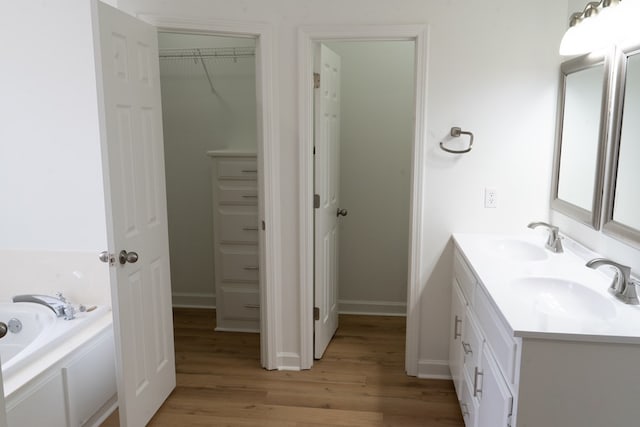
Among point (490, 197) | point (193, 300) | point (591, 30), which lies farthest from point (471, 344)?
point (193, 300)

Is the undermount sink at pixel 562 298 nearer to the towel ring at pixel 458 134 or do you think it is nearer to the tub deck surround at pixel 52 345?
the towel ring at pixel 458 134

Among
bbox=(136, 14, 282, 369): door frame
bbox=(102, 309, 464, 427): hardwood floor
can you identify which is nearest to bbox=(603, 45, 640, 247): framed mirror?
bbox=(102, 309, 464, 427): hardwood floor

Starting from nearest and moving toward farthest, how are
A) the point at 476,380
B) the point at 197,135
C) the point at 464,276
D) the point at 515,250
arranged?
the point at 476,380 < the point at 464,276 < the point at 515,250 < the point at 197,135

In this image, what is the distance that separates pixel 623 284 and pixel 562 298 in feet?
0.75

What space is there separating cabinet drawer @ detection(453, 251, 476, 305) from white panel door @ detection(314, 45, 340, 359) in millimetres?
831

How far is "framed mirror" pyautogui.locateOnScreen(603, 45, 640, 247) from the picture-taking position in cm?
191

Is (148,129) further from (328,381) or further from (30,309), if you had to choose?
(328,381)

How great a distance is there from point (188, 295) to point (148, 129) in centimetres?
206

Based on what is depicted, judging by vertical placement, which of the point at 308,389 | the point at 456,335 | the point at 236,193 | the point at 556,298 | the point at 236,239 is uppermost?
the point at 236,193

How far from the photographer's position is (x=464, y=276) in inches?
98.7

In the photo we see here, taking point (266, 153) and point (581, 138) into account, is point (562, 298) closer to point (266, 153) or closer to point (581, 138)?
point (581, 138)

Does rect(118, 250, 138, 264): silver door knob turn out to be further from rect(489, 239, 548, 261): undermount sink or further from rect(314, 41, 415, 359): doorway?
rect(489, 239, 548, 261): undermount sink

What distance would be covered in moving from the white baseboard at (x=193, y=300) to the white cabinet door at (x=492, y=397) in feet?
8.74

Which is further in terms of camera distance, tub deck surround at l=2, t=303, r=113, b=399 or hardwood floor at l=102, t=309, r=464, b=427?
hardwood floor at l=102, t=309, r=464, b=427
